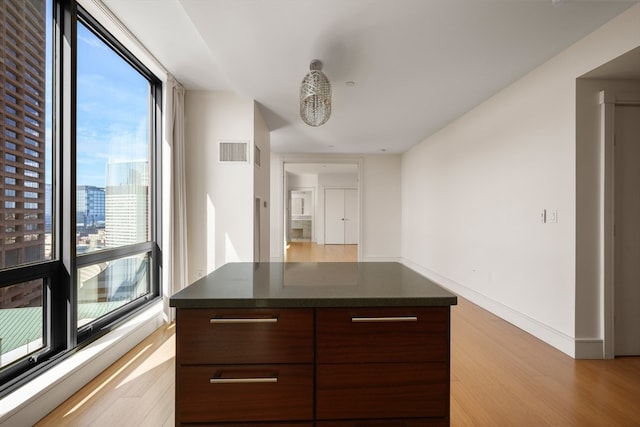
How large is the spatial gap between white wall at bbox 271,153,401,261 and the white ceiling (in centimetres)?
357

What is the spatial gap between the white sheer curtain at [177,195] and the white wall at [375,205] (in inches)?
156

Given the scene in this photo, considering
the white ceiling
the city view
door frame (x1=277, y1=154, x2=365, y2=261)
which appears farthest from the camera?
door frame (x1=277, y1=154, x2=365, y2=261)

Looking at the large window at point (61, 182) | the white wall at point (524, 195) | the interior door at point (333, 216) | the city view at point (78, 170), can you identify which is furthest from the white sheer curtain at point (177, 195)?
the interior door at point (333, 216)

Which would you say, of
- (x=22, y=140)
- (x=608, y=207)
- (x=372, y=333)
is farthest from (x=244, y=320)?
(x=608, y=207)

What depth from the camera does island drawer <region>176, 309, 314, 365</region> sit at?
120cm

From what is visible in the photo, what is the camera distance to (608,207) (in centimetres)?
256

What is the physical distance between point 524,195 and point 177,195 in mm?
3765

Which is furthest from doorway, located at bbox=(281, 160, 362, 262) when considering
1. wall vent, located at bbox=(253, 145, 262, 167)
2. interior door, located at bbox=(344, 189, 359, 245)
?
wall vent, located at bbox=(253, 145, 262, 167)

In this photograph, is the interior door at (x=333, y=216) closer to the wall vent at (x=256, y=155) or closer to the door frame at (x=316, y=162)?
the door frame at (x=316, y=162)

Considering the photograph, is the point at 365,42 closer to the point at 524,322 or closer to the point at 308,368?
the point at 308,368

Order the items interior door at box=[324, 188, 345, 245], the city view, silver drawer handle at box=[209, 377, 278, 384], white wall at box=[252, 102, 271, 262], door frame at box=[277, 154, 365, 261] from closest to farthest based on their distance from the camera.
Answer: silver drawer handle at box=[209, 377, 278, 384]
the city view
white wall at box=[252, 102, 271, 262]
door frame at box=[277, 154, 365, 261]
interior door at box=[324, 188, 345, 245]

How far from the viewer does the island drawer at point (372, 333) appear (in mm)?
1215

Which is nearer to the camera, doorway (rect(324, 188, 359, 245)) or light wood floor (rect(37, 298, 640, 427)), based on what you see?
light wood floor (rect(37, 298, 640, 427))

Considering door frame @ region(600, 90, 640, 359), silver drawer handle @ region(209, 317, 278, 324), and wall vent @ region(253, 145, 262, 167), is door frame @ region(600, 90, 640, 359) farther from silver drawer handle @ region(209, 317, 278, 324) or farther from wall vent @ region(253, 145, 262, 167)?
wall vent @ region(253, 145, 262, 167)
